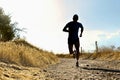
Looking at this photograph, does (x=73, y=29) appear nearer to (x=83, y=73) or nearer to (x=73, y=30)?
(x=73, y=30)

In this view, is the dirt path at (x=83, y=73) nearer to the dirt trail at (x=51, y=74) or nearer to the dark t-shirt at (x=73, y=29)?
the dirt trail at (x=51, y=74)

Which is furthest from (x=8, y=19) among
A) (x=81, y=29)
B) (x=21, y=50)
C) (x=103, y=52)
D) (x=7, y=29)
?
(x=81, y=29)

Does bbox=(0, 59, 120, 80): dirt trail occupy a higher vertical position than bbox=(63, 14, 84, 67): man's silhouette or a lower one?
lower

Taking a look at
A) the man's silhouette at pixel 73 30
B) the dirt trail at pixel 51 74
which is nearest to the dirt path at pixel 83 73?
the dirt trail at pixel 51 74

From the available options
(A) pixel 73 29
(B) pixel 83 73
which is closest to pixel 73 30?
(A) pixel 73 29

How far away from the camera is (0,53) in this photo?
2091cm

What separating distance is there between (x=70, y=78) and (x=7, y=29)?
43.2 m

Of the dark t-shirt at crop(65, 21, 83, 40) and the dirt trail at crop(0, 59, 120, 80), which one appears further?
the dark t-shirt at crop(65, 21, 83, 40)

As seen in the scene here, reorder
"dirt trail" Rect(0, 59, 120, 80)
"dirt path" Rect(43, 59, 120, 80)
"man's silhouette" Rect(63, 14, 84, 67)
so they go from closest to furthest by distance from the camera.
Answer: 1. "dirt trail" Rect(0, 59, 120, 80)
2. "dirt path" Rect(43, 59, 120, 80)
3. "man's silhouette" Rect(63, 14, 84, 67)

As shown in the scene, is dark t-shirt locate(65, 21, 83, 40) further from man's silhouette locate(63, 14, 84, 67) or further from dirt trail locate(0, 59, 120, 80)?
dirt trail locate(0, 59, 120, 80)

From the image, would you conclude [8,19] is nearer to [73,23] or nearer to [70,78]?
[73,23]

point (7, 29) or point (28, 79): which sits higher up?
point (7, 29)

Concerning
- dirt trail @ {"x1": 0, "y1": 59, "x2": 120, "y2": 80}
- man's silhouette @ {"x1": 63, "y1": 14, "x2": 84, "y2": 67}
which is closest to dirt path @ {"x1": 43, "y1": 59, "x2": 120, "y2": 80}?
dirt trail @ {"x1": 0, "y1": 59, "x2": 120, "y2": 80}

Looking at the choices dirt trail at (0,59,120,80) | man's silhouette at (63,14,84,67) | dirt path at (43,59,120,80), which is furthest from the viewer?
man's silhouette at (63,14,84,67)
